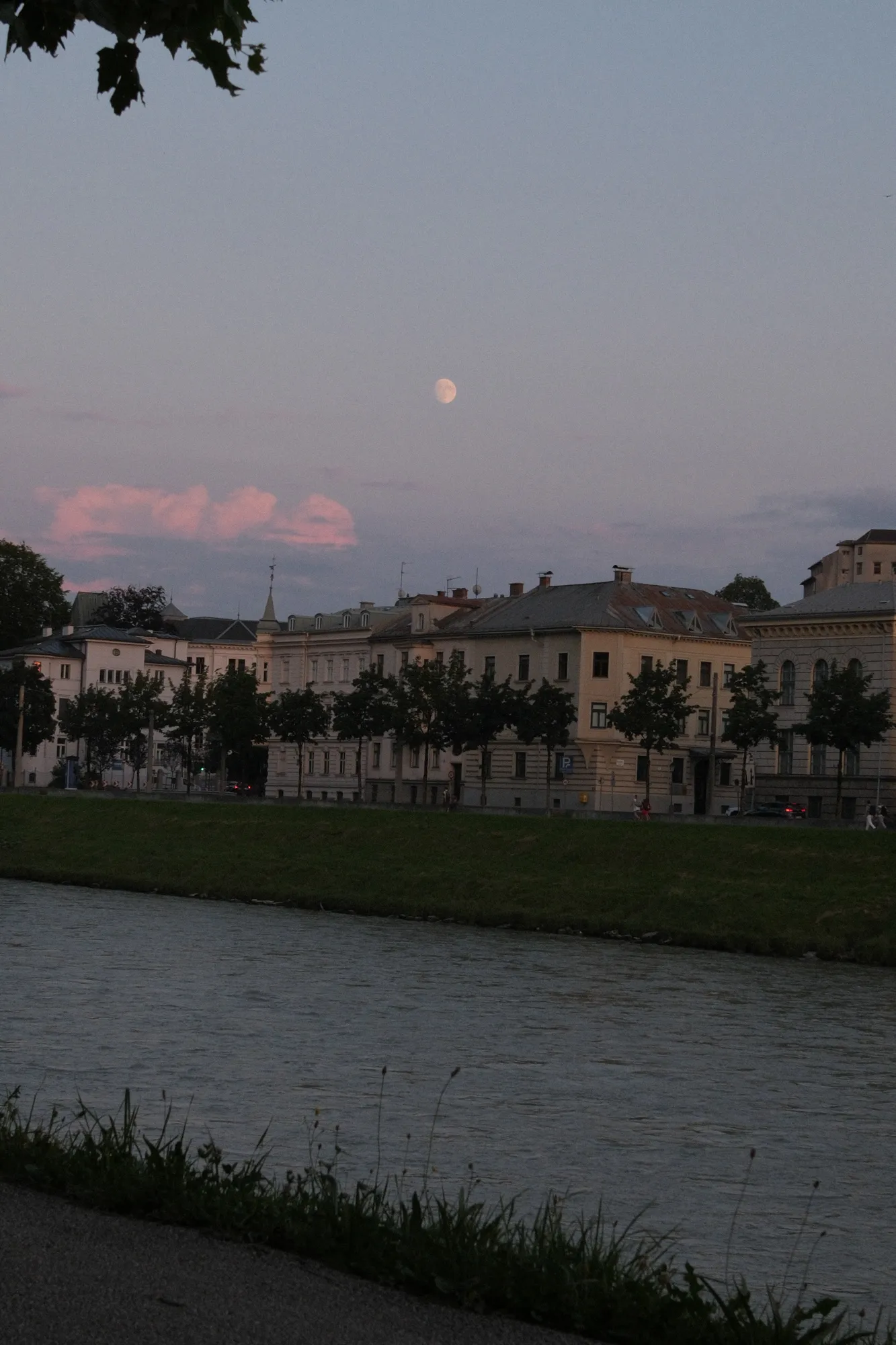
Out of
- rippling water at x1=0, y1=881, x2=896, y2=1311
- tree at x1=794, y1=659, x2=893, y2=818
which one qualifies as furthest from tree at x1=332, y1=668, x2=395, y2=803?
rippling water at x1=0, y1=881, x2=896, y2=1311

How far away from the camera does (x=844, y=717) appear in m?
92.7

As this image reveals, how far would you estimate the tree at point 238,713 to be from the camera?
123438 millimetres

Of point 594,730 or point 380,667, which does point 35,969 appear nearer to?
point 594,730

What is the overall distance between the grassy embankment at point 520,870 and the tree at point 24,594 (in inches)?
3606

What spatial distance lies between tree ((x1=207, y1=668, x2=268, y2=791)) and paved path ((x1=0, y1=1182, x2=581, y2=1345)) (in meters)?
113

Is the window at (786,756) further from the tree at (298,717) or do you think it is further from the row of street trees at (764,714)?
the tree at (298,717)

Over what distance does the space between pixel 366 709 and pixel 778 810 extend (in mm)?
28050

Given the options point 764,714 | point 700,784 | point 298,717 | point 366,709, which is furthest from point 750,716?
point 298,717

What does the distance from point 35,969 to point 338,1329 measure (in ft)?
84.5

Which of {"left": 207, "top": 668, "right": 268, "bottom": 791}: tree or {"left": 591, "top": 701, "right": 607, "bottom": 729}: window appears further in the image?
{"left": 207, "top": 668, "right": 268, "bottom": 791}: tree

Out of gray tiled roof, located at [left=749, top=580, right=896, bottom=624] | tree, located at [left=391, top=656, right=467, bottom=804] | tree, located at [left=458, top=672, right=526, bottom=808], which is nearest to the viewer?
gray tiled roof, located at [left=749, top=580, right=896, bottom=624]

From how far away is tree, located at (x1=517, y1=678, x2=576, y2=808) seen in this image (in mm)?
109750

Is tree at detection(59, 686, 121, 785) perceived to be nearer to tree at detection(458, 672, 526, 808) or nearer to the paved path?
tree at detection(458, 672, 526, 808)

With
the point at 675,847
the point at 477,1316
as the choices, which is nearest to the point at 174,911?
the point at 675,847
